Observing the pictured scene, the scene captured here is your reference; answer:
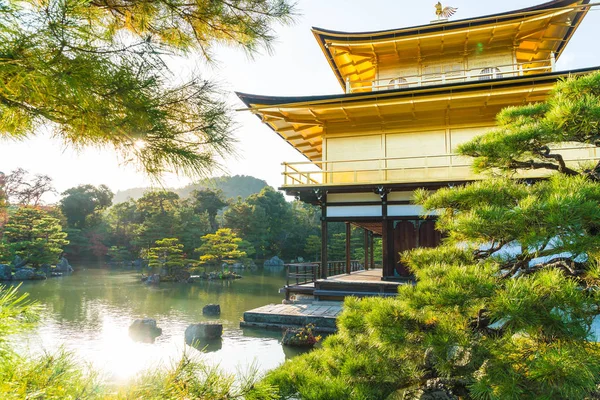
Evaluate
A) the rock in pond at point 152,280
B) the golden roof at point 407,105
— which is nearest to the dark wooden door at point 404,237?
the golden roof at point 407,105

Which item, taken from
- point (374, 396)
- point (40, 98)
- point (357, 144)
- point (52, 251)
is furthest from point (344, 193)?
point (52, 251)

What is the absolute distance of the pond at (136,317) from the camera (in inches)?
228

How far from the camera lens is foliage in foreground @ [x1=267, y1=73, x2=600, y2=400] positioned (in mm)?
1946

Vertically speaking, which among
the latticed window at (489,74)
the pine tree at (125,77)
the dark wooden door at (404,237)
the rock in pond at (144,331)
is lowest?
the rock in pond at (144,331)

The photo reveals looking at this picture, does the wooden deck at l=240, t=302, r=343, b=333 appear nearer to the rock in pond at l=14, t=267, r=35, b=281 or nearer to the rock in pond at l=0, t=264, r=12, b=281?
the rock in pond at l=14, t=267, r=35, b=281

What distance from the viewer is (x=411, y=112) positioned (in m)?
8.86

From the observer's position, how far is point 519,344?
2.25 metres

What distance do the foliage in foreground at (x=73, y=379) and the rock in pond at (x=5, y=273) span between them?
75.5 ft

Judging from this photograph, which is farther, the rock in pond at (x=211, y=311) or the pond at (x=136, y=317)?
the rock in pond at (x=211, y=311)

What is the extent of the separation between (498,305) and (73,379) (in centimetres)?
198

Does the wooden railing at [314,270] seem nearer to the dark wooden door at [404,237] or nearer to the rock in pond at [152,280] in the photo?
the dark wooden door at [404,237]

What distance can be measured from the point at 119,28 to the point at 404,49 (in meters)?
9.22

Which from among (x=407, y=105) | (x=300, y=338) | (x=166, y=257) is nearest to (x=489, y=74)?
(x=407, y=105)

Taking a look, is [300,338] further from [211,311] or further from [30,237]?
[30,237]
